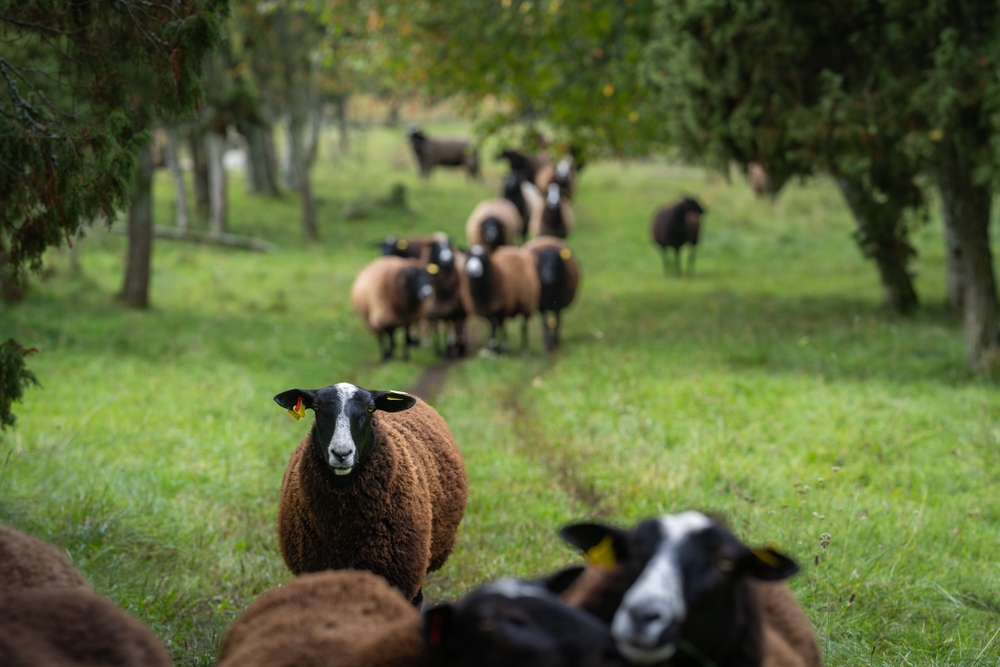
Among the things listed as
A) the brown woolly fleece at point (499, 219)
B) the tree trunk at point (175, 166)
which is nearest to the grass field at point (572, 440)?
the brown woolly fleece at point (499, 219)

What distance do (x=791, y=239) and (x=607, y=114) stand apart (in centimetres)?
926

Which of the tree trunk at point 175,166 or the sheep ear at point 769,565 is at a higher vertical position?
→ the tree trunk at point 175,166

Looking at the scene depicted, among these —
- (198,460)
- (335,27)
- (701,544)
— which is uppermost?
(335,27)

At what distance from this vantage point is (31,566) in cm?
404

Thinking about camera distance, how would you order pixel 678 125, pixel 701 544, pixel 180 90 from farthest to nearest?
pixel 678 125 < pixel 180 90 < pixel 701 544

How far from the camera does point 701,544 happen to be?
3.19 metres

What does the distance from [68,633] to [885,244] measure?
14.0 meters

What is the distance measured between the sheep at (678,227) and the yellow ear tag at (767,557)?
1708cm

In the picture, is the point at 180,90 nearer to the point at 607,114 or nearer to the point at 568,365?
the point at 568,365

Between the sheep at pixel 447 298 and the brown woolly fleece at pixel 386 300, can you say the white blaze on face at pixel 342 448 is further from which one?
the sheep at pixel 447 298

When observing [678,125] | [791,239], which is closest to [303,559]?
[678,125]

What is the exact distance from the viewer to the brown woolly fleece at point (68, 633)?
3.18 meters

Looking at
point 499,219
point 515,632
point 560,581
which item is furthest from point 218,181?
point 515,632

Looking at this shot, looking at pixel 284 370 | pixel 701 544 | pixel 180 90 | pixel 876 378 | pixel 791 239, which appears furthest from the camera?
pixel 791 239
